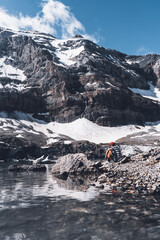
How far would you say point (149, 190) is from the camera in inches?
508

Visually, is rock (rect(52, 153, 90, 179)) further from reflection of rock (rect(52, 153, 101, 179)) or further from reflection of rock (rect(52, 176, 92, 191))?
reflection of rock (rect(52, 176, 92, 191))

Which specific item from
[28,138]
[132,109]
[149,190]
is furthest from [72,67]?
[149,190]

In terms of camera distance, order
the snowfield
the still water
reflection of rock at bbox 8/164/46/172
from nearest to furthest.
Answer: the still water → reflection of rock at bbox 8/164/46/172 → the snowfield

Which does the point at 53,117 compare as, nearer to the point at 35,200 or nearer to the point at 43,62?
the point at 43,62

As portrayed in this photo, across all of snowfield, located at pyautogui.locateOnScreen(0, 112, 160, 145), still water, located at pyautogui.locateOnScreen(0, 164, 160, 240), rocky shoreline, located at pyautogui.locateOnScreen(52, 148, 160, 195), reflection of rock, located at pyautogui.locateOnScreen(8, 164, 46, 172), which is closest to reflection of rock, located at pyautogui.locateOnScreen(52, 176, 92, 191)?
rocky shoreline, located at pyautogui.locateOnScreen(52, 148, 160, 195)

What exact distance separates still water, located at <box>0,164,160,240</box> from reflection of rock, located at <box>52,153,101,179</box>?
12.6 m

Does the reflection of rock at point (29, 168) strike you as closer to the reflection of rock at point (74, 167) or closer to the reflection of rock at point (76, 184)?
the reflection of rock at point (74, 167)

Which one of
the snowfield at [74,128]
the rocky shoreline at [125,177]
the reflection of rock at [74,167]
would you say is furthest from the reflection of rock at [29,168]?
the snowfield at [74,128]

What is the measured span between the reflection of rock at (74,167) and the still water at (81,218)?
12551mm

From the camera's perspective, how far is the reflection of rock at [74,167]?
82.8 ft

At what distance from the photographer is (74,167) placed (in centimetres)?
2652

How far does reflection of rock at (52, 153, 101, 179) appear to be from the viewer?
2524 cm

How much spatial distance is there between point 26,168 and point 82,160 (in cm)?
1050

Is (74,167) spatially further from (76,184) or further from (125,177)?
(125,177)
